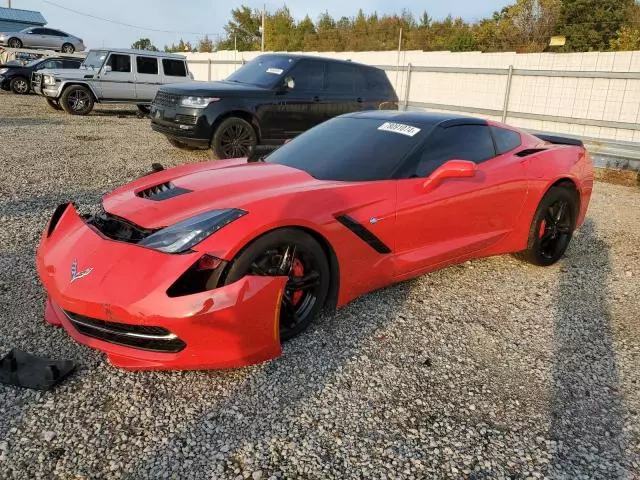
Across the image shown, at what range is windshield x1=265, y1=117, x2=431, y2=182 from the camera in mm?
3613

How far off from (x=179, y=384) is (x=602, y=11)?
1772 inches

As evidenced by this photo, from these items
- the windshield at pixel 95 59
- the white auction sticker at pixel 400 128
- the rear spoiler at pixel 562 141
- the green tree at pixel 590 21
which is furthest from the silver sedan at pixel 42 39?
the green tree at pixel 590 21

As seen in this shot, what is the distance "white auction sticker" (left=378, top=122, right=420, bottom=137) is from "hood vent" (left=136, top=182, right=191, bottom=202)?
63.6 inches

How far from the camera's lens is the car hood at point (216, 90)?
8188 millimetres

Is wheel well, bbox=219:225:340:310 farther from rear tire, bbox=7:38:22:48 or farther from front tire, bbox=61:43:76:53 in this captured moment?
front tire, bbox=61:43:76:53

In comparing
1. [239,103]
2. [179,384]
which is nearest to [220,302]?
[179,384]

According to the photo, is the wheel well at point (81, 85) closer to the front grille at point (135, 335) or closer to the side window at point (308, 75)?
the side window at point (308, 75)

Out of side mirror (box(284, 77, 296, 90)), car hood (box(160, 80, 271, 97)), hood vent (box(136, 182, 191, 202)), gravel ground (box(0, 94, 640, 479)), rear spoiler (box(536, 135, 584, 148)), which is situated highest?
side mirror (box(284, 77, 296, 90))

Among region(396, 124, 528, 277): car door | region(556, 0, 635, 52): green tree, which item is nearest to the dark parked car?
region(396, 124, 528, 277): car door

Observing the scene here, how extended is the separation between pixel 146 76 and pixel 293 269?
1357cm

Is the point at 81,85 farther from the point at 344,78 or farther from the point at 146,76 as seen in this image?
the point at 344,78

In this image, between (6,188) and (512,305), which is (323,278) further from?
(6,188)

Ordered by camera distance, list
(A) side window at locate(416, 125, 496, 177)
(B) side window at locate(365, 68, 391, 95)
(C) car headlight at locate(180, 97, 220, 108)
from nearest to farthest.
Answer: (A) side window at locate(416, 125, 496, 177)
(C) car headlight at locate(180, 97, 220, 108)
(B) side window at locate(365, 68, 391, 95)

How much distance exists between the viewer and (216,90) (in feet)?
27.0
